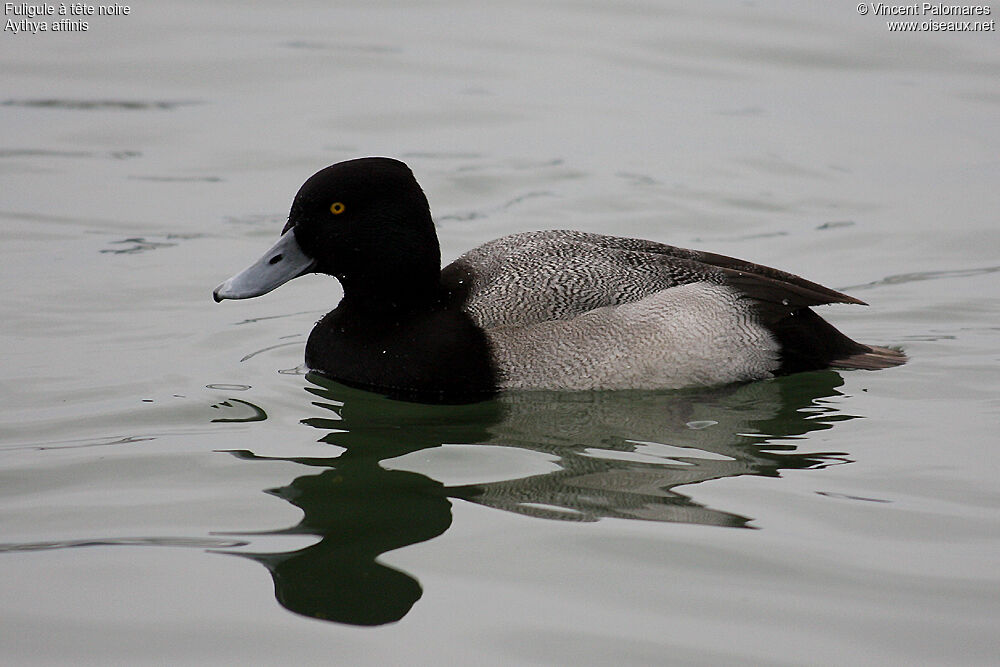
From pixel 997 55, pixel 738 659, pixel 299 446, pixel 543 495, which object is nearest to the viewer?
pixel 738 659

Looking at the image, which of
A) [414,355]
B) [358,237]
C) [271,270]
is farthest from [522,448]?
[271,270]

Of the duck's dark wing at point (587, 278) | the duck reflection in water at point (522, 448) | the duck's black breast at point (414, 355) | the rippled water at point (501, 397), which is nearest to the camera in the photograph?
the rippled water at point (501, 397)

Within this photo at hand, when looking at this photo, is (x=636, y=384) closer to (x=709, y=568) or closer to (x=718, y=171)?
(x=709, y=568)

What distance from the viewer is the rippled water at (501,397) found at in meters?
4.90

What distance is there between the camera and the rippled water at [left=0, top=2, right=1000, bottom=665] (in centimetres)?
490

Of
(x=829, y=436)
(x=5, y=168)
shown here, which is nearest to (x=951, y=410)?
(x=829, y=436)

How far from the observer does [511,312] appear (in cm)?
725

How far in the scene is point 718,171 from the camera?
11.6 metres

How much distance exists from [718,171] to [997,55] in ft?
13.8

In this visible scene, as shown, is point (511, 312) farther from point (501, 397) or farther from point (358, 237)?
point (358, 237)

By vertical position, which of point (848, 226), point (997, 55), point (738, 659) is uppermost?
point (997, 55)

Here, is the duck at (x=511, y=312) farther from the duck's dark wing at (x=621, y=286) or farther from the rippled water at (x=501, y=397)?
the rippled water at (x=501, y=397)

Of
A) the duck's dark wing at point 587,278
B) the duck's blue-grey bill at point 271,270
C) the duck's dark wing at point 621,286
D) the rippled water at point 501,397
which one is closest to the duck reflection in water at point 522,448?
the rippled water at point 501,397

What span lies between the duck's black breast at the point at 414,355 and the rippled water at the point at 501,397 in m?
0.14
